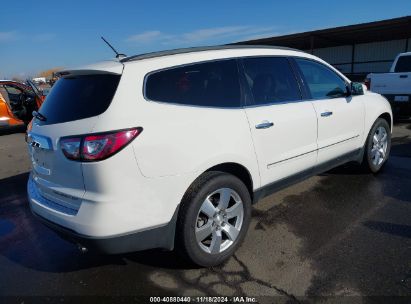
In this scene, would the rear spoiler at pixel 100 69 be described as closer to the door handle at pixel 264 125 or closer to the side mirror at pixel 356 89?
the door handle at pixel 264 125

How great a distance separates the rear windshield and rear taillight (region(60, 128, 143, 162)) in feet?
0.68

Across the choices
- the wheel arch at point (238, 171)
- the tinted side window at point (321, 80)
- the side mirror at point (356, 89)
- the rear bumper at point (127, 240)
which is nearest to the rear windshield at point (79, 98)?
the rear bumper at point (127, 240)

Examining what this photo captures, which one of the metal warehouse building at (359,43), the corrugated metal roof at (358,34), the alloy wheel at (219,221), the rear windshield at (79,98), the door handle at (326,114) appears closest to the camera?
the rear windshield at (79,98)

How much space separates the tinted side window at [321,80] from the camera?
402cm

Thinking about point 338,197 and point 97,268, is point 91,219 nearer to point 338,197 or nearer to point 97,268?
point 97,268

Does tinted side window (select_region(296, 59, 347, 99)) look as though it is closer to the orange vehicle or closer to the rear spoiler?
the rear spoiler

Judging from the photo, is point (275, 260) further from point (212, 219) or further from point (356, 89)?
point (356, 89)

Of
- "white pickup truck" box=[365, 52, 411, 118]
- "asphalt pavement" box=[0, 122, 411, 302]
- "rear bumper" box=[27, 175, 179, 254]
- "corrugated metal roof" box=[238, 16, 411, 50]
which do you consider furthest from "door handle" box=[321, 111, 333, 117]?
"corrugated metal roof" box=[238, 16, 411, 50]

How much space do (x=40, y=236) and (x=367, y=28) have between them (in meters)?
20.1

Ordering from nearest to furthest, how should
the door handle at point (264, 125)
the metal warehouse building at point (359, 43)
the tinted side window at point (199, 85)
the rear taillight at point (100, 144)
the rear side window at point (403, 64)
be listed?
the rear taillight at point (100, 144) → the tinted side window at point (199, 85) → the door handle at point (264, 125) → the rear side window at point (403, 64) → the metal warehouse building at point (359, 43)

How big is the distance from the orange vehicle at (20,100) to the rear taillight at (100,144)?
9376 millimetres

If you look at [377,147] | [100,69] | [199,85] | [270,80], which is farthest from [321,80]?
[100,69]

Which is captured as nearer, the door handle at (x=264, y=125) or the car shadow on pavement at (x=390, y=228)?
the door handle at (x=264, y=125)

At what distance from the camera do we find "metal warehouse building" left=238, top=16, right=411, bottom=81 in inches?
777
